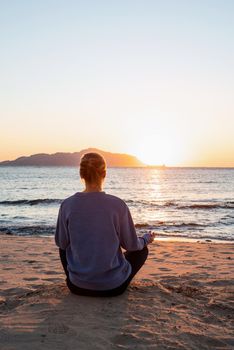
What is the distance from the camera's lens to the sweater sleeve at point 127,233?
14.1 feet

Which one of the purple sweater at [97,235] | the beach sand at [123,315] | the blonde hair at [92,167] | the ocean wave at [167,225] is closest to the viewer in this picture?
the beach sand at [123,315]

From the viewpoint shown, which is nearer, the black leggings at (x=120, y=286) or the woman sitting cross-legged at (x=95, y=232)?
the woman sitting cross-legged at (x=95, y=232)

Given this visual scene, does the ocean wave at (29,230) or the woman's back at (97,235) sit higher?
the woman's back at (97,235)

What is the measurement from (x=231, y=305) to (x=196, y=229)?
12.1 meters

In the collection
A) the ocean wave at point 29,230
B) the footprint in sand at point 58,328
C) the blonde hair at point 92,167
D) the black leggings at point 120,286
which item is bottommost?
the ocean wave at point 29,230

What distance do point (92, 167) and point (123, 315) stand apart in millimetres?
1483

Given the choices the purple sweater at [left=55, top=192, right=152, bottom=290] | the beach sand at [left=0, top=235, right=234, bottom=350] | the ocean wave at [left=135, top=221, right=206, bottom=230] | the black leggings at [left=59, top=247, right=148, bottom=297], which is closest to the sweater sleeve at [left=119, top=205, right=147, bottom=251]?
the purple sweater at [left=55, top=192, right=152, bottom=290]

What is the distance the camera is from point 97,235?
4.25 m

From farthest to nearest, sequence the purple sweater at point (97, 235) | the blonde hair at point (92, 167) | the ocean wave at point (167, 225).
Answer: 1. the ocean wave at point (167, 225)
2. the purple sweater at point (97, 235)
3. the blonde hair at point (92, 167)

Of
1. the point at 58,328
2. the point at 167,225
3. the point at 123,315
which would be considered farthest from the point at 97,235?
the point at 167,225

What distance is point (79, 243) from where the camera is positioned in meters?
4.29

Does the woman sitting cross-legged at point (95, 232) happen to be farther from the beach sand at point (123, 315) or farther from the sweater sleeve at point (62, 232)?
the beach sand at point (123, 315)

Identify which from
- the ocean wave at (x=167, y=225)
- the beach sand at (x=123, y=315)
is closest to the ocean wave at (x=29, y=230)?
the ocean wave at (x=167, y=225)

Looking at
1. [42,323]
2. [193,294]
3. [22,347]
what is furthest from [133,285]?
[22,347]
